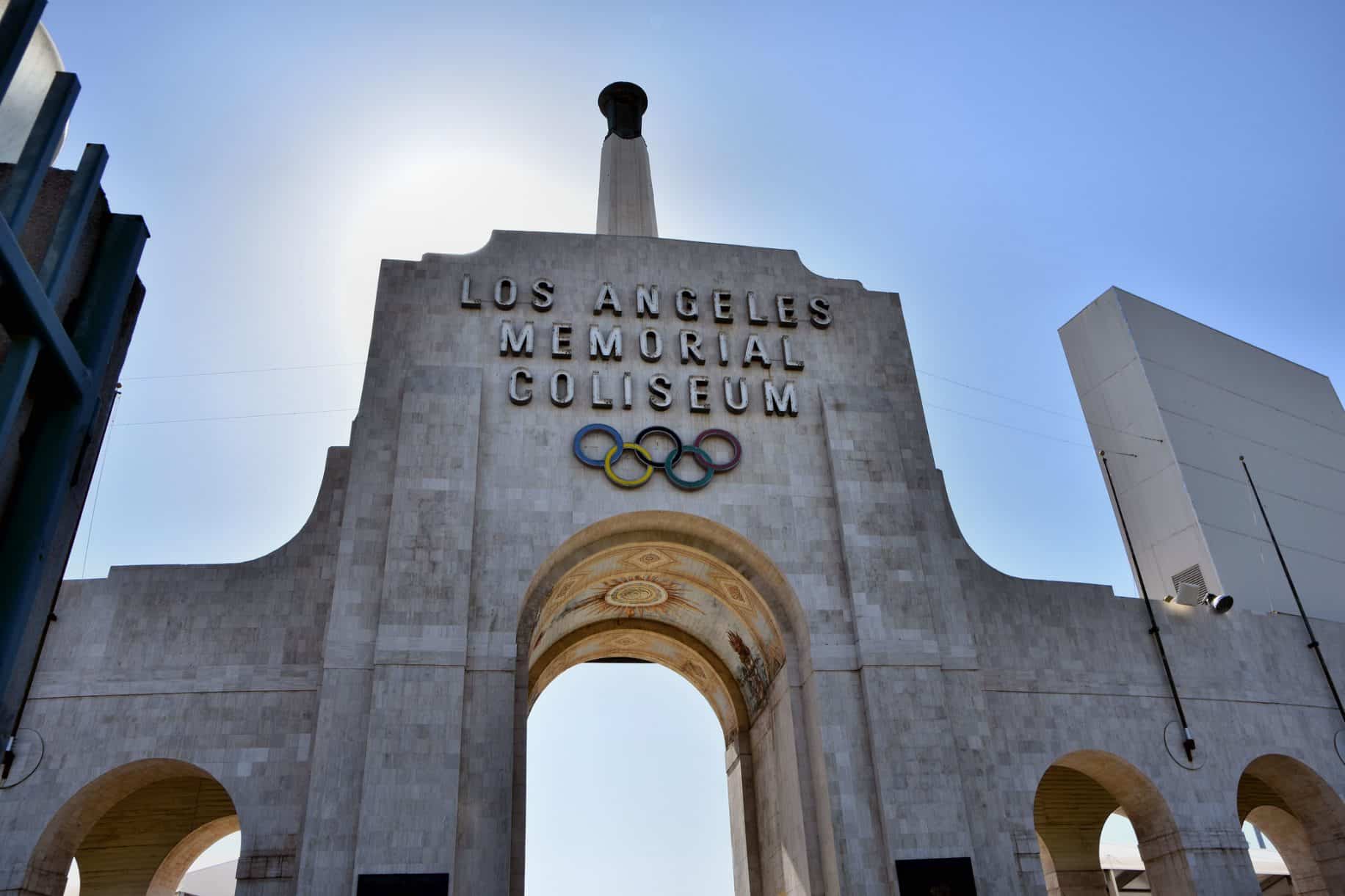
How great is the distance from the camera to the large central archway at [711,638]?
21.2 metres

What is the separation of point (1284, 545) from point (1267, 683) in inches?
375

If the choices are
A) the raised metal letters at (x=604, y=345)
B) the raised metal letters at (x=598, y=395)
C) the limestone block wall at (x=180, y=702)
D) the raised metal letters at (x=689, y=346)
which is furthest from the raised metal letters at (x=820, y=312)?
the limestone block wall at (x=180, y=702)

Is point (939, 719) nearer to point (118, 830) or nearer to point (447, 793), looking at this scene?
point (447, 793)

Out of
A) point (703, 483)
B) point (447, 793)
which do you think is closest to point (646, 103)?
point (703, 483)

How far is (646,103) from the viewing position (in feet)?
136

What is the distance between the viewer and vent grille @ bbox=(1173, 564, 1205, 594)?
100ft

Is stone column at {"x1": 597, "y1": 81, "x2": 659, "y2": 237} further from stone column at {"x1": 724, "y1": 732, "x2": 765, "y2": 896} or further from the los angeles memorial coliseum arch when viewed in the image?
stone column at {"x1": 724, "y1": 732, "x2": 765, "y2": 896}

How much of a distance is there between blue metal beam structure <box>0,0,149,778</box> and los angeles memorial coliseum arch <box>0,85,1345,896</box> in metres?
12.8

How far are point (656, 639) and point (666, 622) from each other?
77 cm

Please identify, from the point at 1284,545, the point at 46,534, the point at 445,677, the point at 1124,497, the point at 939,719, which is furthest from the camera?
the point at 1124,497

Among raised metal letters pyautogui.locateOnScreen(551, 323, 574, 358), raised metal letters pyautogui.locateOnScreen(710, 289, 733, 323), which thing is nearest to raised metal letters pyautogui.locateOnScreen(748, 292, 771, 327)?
raised metal letters pyautogui.locateOnScreen(710, 289, 733, 323)

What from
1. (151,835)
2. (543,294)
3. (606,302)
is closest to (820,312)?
(606,302)

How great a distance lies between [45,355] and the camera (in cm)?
600

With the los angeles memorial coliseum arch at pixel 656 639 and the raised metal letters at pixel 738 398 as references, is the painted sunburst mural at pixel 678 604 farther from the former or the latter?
the raised metal letters at pixel 738 398
